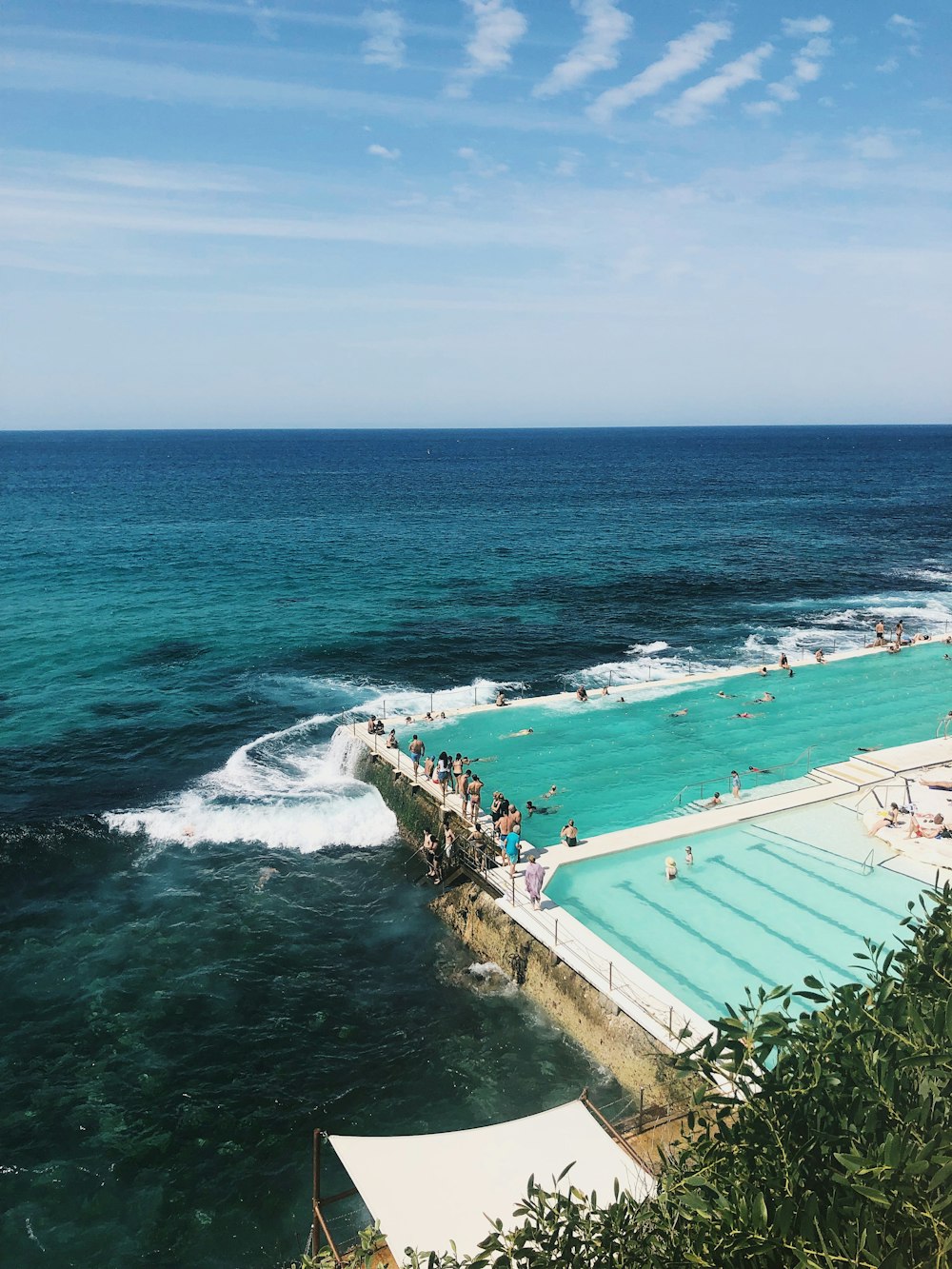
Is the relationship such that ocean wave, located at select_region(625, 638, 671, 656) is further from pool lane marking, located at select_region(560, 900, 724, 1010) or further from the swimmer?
pool lane marking, located at select_region(560, 900, 724, 1010)

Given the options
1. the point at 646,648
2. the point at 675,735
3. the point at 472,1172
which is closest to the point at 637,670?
the point at 646,648

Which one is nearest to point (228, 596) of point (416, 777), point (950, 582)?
point (416, 777)

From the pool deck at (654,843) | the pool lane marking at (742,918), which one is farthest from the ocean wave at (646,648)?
the pool lane marking at (742,918)

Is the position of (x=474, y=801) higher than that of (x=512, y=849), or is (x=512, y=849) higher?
(x=474, y=801)

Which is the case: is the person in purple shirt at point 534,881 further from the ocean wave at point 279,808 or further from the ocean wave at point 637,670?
the ocean wave at point 637,670

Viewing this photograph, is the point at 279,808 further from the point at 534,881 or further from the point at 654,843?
the point at 654,843

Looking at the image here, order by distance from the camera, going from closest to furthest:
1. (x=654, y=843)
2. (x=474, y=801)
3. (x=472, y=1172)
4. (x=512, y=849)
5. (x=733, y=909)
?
1. (x=472, y=1172)
2. (x=733, y=909)
3. (x=512, y=849)
4. (x=654, y=843)
5. (x=474, y=801)

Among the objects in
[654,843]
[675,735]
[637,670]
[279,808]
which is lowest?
[279,808]

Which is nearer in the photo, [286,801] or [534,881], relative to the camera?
[534,881]
